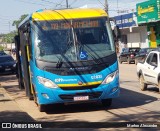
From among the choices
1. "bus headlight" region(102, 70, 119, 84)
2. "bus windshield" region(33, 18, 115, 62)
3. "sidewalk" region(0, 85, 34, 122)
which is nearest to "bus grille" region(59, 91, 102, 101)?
"bus headlight" region(102, 70, 119, 84)

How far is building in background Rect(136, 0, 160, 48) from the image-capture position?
46603 millimetres

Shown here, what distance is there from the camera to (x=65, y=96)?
12.2m

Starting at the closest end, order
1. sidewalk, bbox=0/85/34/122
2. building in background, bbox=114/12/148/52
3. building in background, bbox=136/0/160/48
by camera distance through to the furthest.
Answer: sidewalk, bbox=0/85/34/122
building in background, bbox=136/0/160/48
building in background, bbox=114/12/148/52

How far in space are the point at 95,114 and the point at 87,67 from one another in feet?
4.35

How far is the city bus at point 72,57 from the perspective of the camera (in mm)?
12125

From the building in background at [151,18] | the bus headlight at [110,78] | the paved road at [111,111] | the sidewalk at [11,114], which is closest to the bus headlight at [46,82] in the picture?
the paved road at [111,111]

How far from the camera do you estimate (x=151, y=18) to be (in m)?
48.0

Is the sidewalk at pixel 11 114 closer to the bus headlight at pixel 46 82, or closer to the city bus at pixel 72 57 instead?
the city bus at pixel 72 57

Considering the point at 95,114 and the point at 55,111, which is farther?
the point at 55,111

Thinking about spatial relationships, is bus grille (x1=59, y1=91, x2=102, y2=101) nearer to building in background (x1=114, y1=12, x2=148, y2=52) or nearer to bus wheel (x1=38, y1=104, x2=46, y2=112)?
bus wheel (x1=38, y1=104, x2=46, y2=112)

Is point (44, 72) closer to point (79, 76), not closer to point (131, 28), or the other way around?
point (79, 76)

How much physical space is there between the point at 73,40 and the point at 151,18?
36.5 meters

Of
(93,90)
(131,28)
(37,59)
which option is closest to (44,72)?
(37,59)

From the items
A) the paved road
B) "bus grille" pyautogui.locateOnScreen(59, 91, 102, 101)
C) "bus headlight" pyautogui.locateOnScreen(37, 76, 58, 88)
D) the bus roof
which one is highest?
the bus roof
